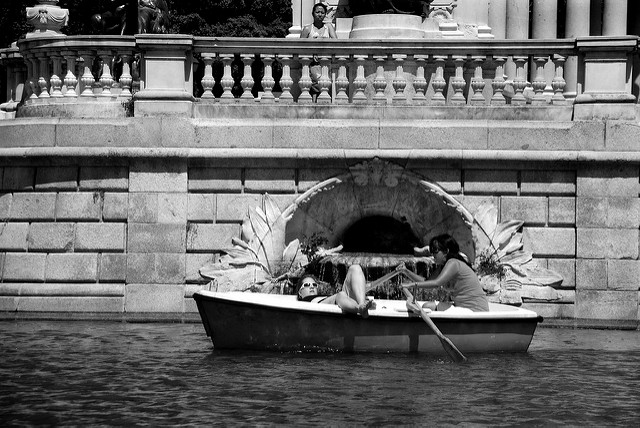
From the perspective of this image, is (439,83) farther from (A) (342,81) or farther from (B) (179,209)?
(B) (179,209)

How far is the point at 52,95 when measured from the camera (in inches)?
765

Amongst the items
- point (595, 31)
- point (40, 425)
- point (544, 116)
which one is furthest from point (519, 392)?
point (595, 31)

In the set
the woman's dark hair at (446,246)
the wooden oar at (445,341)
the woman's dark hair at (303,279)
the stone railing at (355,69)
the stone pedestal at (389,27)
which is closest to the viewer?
the wooden oar at (445,341)

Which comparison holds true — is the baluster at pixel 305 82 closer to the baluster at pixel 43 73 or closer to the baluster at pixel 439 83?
the baluster at pixel 439 83

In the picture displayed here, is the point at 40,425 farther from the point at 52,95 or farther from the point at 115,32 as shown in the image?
the point at 115,32

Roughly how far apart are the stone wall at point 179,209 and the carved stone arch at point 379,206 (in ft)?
0.48

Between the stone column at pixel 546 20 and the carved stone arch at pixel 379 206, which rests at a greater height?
the stone column at pixel 546 20

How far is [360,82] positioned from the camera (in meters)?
18.8

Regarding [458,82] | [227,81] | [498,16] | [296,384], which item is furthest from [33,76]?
[498,16]

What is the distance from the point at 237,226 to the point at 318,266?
1.18 metres

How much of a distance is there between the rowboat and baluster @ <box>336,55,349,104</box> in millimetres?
3869

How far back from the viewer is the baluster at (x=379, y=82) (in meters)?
18.8

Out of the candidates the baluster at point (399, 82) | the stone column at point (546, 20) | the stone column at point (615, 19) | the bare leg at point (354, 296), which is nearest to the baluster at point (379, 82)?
the baluster at point (399, 82)

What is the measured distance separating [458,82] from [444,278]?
10.9 ft
